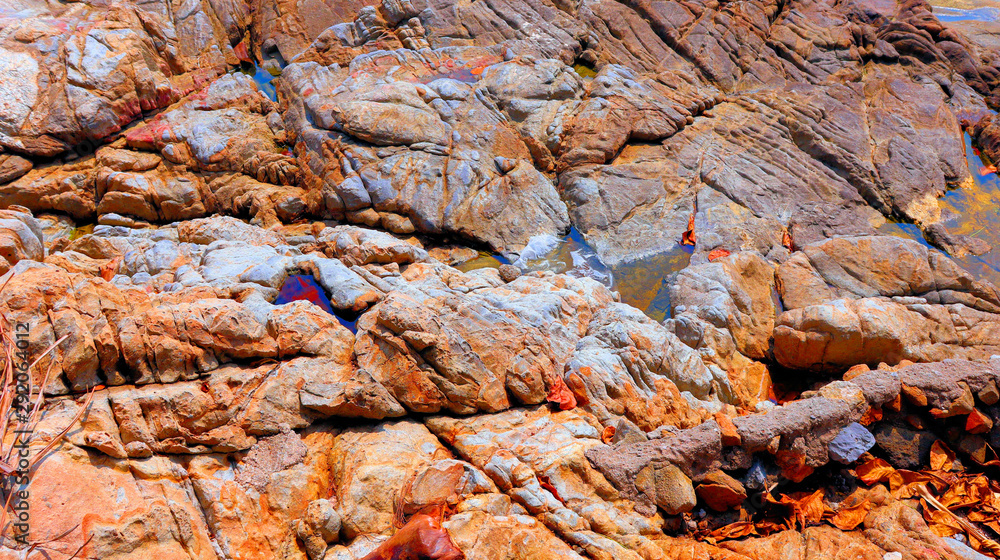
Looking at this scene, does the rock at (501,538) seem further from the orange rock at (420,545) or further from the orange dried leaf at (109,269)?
the orange dried leaf at (109,269)

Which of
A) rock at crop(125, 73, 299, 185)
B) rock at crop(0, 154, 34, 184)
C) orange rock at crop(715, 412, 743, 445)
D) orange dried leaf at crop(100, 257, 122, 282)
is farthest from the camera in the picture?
rock at crop(125, 73, 299, 185)

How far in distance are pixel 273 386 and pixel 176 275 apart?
134 inches

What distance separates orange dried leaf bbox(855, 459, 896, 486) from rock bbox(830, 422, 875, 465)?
229 millimetres

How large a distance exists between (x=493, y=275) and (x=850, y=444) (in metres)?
5.86

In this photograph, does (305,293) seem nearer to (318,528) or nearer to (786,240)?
(318,528)

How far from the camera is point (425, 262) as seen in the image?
31.4ft

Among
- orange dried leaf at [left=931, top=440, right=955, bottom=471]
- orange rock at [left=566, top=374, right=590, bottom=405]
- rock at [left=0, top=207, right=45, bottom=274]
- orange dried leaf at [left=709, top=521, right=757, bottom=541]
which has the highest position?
rock at [left=0, top=207, right=45, bottom=274]

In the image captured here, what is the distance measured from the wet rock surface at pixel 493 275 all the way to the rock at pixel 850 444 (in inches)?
1.7

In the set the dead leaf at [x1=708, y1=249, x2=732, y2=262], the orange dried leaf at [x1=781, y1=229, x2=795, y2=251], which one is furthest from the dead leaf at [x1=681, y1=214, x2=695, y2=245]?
the orange dried leaf at [x1=781, y1=229, x2=795, y2=251]

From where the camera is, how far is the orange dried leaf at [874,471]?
6.39 meters

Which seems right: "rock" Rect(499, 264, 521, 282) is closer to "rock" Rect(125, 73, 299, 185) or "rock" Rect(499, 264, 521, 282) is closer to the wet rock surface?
the wet rock surface

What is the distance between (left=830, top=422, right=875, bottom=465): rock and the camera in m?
6.31

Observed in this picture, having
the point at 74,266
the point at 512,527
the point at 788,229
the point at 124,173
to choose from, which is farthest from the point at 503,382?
the point at 124,173

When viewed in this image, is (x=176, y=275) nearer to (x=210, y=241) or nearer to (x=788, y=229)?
(x=210, y=241)
